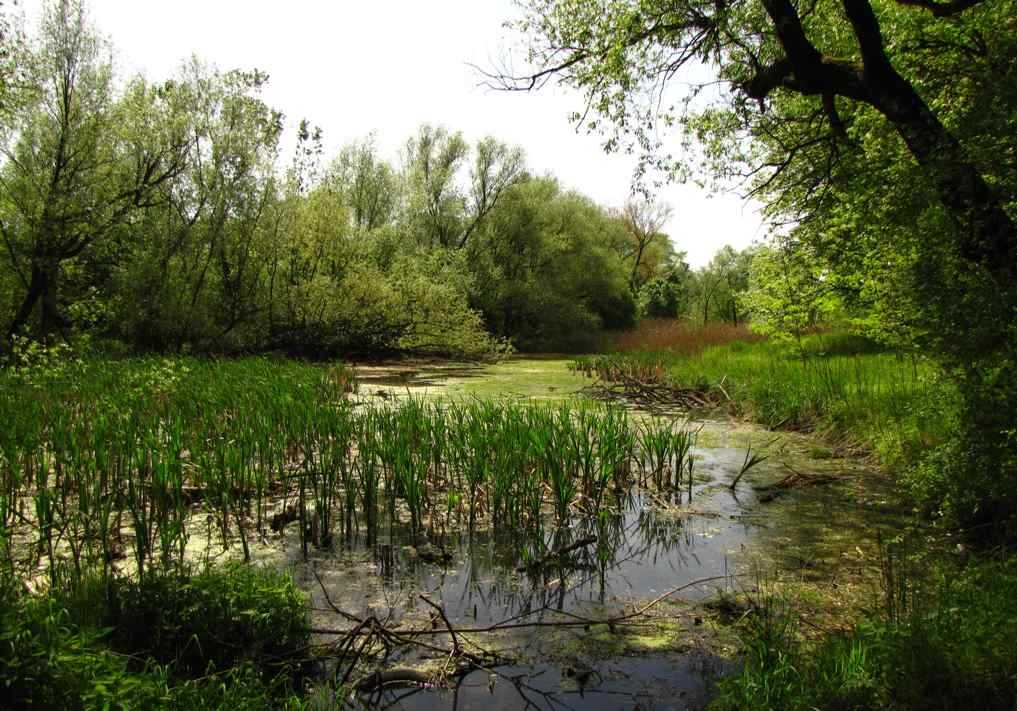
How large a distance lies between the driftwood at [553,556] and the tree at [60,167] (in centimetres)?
1472

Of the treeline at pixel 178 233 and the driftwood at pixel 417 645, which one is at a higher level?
the treeline at pixel 178 233

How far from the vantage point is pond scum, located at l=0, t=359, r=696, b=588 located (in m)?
4.02

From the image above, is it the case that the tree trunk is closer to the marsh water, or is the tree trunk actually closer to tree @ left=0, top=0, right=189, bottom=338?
tree @ left=0, top=0, right=189, bottom=338

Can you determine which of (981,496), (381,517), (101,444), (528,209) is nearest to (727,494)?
(981,496)

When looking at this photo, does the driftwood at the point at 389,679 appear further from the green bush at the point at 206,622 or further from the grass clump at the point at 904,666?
the grass clump at the point at 904,666

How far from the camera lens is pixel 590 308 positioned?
36.4 metres

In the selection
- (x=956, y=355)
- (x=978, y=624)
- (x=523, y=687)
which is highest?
(x=956, y=355)

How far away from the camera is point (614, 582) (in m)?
4.18

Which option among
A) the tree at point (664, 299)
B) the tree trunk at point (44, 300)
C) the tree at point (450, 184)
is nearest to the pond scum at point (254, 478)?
the tree trunk at point (44, 300)

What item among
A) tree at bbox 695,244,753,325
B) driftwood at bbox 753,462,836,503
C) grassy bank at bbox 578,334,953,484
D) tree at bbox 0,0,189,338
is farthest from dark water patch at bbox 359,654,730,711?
tree at bbox 695,244,753,325

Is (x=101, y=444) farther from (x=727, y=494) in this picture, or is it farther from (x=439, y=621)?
(x=727, y=494)

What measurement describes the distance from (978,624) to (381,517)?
4.11 m

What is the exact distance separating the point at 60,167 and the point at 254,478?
14229 mm

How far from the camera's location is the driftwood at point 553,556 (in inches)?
167
